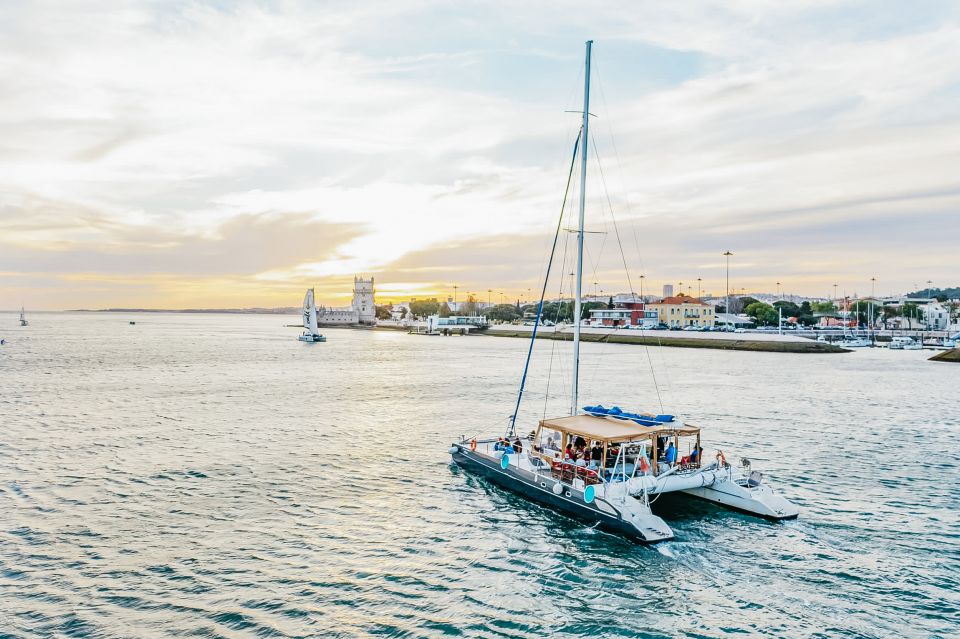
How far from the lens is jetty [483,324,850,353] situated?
10625 cm

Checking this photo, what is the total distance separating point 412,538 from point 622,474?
672 centimetres

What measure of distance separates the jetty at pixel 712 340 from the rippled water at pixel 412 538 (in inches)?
2239

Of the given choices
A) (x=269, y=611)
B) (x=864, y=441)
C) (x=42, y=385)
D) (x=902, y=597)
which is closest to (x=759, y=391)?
(x=864, y=441)

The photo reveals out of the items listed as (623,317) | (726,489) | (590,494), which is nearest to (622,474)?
(590,494)

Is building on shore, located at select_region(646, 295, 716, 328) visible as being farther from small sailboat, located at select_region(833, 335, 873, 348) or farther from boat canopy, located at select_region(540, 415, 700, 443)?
boat canopy, located at select_region(540, 415, 700, 443)

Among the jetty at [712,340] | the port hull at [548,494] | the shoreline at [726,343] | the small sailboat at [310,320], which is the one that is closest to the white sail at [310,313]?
the small sailboat at [310,320]

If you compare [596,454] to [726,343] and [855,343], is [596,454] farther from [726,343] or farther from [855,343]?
[855,343]

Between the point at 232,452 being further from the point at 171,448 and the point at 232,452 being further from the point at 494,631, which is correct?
the point at 494,631

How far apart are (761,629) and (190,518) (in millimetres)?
16501

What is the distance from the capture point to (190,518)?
64.5ft

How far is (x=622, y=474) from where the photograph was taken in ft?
63.5

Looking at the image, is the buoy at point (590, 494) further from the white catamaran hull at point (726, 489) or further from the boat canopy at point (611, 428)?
the boat canopy at point (611, 428)

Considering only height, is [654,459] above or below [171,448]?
above

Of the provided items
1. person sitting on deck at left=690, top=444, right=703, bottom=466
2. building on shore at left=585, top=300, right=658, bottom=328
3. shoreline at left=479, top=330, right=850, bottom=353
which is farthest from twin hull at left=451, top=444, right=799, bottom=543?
building on shore at left=585, top=300, right=658, bottom=328
